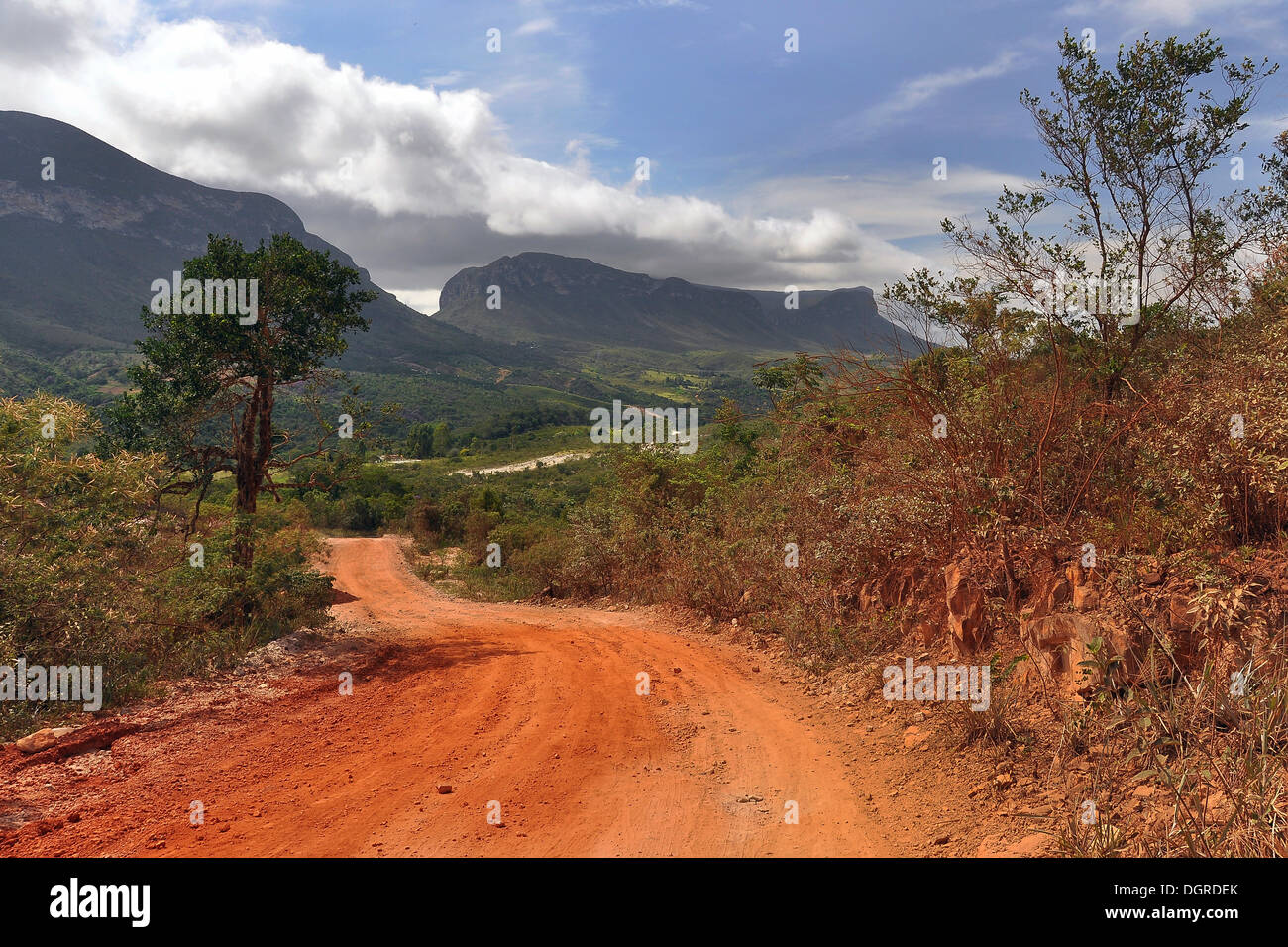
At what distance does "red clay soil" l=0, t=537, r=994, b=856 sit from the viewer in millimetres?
4469

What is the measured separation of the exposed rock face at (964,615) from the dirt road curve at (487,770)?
1753 mm

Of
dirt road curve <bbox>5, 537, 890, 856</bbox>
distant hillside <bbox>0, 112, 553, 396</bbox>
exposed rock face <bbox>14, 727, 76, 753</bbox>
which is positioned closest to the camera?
dirt road curve <bbox>5, 537, 890, 856</bbox>

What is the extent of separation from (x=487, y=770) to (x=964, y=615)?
4.75 m

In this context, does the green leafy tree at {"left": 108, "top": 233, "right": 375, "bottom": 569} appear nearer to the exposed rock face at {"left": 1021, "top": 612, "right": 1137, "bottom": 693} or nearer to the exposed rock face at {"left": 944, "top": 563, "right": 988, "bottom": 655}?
the exposed rock face at {"left": 944, "top": 563, "right": 988, "bottom": 655}

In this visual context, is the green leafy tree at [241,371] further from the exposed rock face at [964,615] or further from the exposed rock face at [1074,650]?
the exposed rock face at [1074,650]

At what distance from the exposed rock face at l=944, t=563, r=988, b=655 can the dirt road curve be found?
5.75 ft

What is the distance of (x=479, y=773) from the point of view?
5543 millimetres

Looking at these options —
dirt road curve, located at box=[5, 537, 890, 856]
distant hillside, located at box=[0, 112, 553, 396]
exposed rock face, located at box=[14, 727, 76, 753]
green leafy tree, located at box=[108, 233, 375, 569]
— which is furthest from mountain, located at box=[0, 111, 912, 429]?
exposed rock face, located at box=[14, 727, 76, 753]

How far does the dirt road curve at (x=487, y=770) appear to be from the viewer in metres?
4.47

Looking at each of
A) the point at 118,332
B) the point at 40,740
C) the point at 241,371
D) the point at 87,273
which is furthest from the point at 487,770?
the point at 87,273

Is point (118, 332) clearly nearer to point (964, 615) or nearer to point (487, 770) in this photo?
point (487, 770)

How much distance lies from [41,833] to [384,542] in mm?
25271
